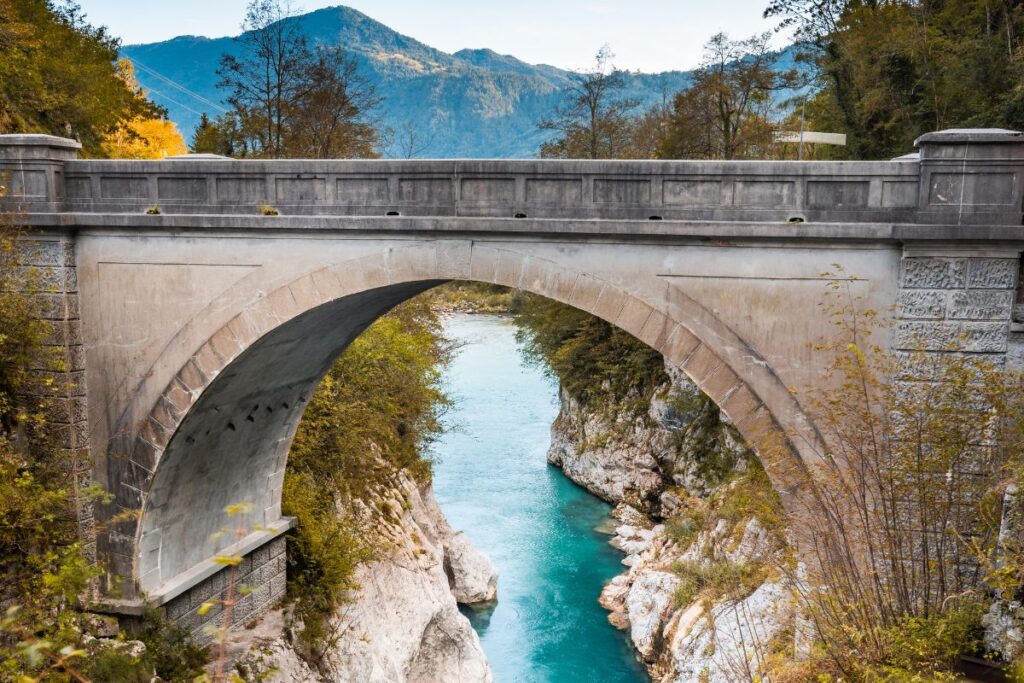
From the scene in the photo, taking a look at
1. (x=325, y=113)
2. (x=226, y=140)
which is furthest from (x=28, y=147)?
(x=226, y=140)

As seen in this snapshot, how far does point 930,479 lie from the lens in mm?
6832

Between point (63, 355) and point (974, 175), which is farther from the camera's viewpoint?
point (63, 355)

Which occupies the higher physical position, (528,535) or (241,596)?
(241,596)

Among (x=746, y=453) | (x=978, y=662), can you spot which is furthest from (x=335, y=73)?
(x=978, y=662)

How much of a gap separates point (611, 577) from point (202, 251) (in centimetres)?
1192

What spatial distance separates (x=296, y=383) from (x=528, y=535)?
30.9 feet

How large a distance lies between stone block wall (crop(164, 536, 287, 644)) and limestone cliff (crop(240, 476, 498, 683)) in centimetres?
51

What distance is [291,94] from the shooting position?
78.7ft

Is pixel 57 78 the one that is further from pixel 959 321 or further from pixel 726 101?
pixel 959 321

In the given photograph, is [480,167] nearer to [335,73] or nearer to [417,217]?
[417,217]

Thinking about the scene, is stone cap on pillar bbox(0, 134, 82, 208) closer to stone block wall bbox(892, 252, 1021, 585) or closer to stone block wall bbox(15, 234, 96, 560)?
stone block wall bbox(15, 234, 96, 560)

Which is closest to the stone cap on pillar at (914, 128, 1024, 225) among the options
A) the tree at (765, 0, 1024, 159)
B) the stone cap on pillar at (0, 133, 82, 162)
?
the tree at (765, 0, 1024, 159)

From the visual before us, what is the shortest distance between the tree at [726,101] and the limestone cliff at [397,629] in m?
14.0

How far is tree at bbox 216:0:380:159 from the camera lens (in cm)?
2227
